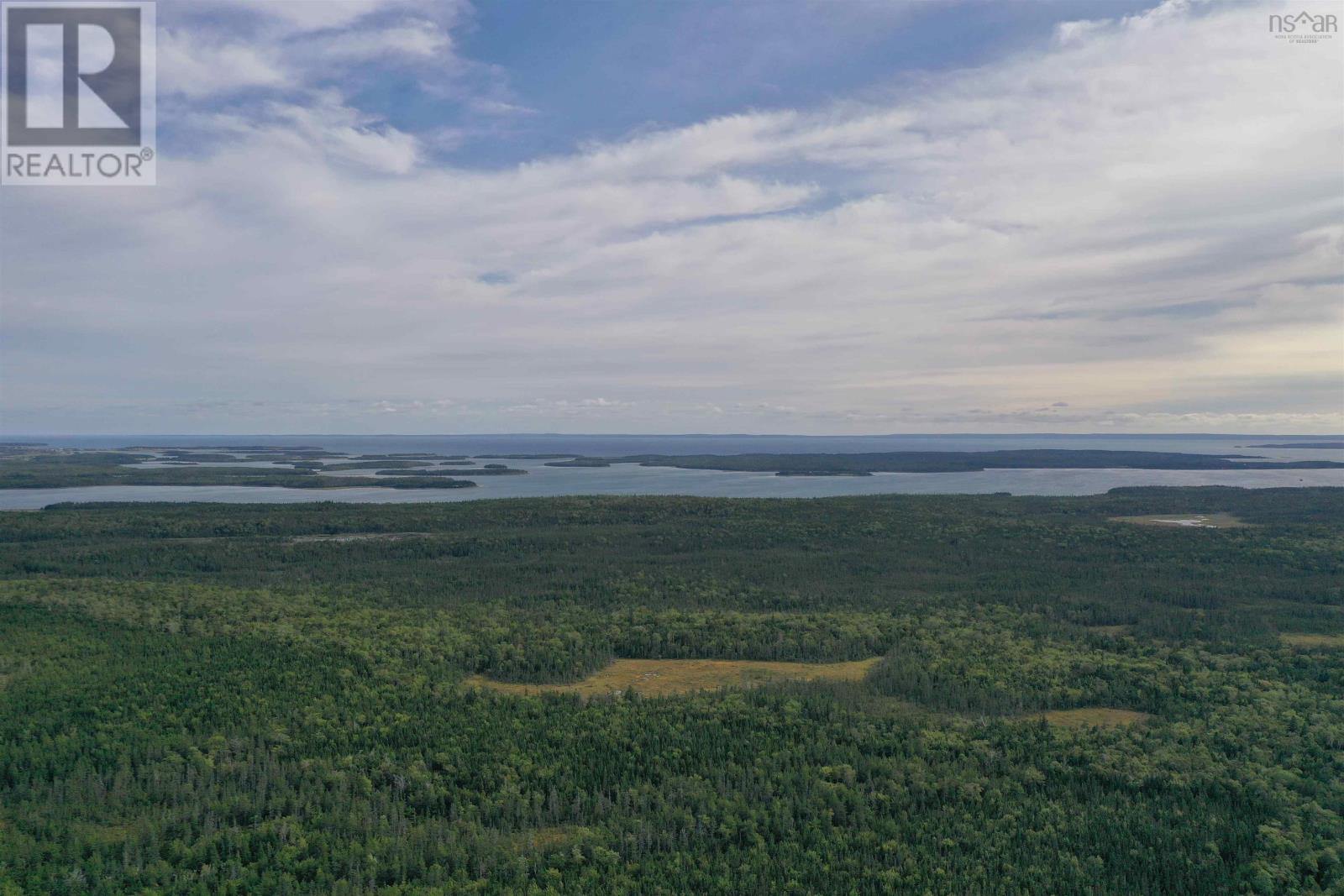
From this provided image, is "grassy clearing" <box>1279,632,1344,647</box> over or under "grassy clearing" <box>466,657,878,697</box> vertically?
over

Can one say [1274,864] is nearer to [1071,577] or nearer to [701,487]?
[1071,577]

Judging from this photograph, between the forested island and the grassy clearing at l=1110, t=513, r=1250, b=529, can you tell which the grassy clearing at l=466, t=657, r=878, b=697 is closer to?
the grassy clearing at l=1110, t=513, r=1250, b=529

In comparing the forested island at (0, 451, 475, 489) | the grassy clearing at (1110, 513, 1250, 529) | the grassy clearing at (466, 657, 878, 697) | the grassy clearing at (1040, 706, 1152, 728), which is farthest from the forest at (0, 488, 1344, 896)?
the forested island at (0, 451, 475, 489)

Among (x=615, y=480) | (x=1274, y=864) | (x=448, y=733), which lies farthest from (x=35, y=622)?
(x=615, y=480)

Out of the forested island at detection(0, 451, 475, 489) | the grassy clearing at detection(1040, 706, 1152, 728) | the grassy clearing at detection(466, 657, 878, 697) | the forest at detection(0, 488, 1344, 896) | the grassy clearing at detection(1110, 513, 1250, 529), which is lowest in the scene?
the grassy clearing at detection(466, 657, 878, 697)

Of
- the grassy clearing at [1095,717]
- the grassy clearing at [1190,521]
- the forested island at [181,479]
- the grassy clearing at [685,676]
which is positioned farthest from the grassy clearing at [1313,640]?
the forested island at [181,479]

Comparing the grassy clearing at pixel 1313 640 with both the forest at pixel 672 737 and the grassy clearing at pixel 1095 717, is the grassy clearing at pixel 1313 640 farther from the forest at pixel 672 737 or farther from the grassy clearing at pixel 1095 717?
the grassy clearing at pixel 1095 717

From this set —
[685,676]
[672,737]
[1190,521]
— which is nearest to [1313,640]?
[685,676]

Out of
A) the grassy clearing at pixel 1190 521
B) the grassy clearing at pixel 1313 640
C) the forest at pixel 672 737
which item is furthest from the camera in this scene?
the grassy clearing at pixel 1190 521
